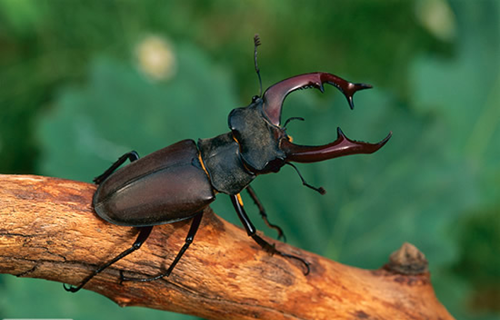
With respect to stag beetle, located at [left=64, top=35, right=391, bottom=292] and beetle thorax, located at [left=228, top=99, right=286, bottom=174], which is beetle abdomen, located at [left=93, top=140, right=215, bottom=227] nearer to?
stag beetle, located at [left=64, top=35, right=391, bottom=292]

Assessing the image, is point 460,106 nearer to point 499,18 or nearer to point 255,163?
point 499,18

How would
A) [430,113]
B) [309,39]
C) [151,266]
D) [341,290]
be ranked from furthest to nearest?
[309,39] < [430,113] < [341,290] < [151,266]

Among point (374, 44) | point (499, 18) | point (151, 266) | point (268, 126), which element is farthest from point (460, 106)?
point (151, 266)

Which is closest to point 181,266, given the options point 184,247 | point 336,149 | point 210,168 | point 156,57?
point 184,247

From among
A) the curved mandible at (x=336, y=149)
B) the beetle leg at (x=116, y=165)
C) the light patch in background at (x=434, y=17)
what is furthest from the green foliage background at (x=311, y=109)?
the curved mandible at (x=336, y=149)

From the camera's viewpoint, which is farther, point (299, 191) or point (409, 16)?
point (409, 16)

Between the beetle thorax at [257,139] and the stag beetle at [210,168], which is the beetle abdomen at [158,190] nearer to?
the stag beetle at [210,168]

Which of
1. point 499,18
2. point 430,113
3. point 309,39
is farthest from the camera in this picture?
point 309,39
